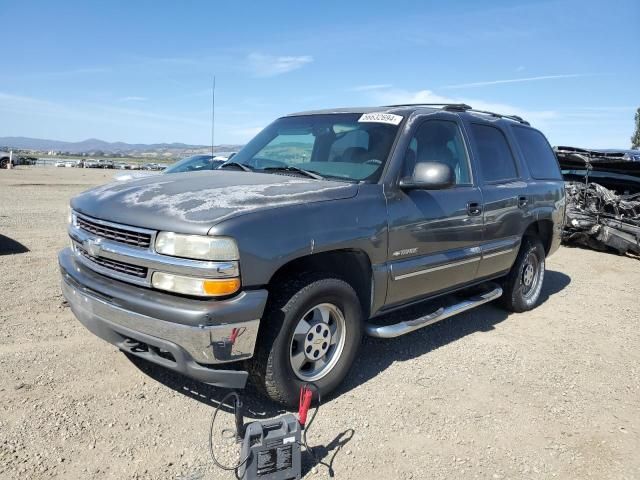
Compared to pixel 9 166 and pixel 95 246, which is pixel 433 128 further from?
pixel 9 166

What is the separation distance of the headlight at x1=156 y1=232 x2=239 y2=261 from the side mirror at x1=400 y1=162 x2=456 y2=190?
1467 millimetres

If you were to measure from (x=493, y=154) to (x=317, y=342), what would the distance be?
9.12ft

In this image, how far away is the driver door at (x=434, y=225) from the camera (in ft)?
11.9

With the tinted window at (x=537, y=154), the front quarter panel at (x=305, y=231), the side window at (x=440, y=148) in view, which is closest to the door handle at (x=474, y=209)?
the side window at (x=440, y=148)

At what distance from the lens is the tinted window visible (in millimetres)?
5477

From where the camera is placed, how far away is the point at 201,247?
103 inches

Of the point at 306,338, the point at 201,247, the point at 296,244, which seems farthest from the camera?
the point at 306,338

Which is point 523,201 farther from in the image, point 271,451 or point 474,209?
point 271,451

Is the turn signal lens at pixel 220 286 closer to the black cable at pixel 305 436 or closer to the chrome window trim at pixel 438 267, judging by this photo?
the black cable at pixel 305 436

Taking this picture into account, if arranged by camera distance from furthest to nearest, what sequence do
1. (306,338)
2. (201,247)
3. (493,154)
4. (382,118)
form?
(493,154)
(382,118)
(306,338)
(201,247)

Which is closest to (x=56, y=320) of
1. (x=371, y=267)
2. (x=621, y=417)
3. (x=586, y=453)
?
(x=371, y=267)

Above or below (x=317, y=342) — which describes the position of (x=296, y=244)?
above

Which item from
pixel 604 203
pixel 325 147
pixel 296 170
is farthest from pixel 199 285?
pixel 604 203

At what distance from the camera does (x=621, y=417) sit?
3447 millimetres
